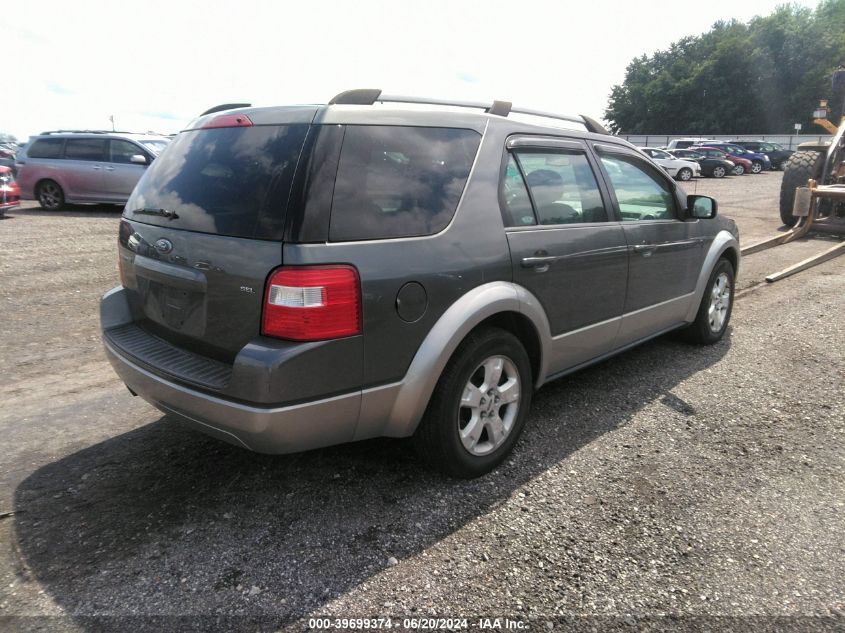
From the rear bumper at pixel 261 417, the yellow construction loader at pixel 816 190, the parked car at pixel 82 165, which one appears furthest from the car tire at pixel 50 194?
the yellow construction loader at pixel 816 190

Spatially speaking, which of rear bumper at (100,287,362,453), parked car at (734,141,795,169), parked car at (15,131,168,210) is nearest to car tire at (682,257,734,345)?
rear bumper at (100,287,362,453)

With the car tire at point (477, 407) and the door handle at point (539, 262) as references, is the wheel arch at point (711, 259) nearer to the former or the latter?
the door handle at point (539, 262)

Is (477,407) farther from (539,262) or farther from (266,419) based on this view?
(266,419)

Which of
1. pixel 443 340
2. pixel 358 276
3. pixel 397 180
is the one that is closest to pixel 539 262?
pixel 443 340

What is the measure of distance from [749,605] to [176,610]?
2117mm

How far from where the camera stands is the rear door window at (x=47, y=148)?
13273mm

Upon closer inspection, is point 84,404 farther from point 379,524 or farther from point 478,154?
point 478,154

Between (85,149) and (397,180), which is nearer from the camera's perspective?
(397,180)

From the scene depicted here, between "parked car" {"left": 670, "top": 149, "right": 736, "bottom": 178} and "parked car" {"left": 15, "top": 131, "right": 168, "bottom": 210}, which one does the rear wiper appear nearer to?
"parked car" {"left": 15, "top": 131, "right": 168, "bottom": 210}

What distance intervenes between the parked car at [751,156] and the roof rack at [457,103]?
104ft

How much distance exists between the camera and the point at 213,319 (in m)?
2.62

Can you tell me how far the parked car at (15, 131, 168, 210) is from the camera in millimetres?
13008

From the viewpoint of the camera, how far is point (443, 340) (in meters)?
2.74

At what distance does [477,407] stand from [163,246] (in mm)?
1668
